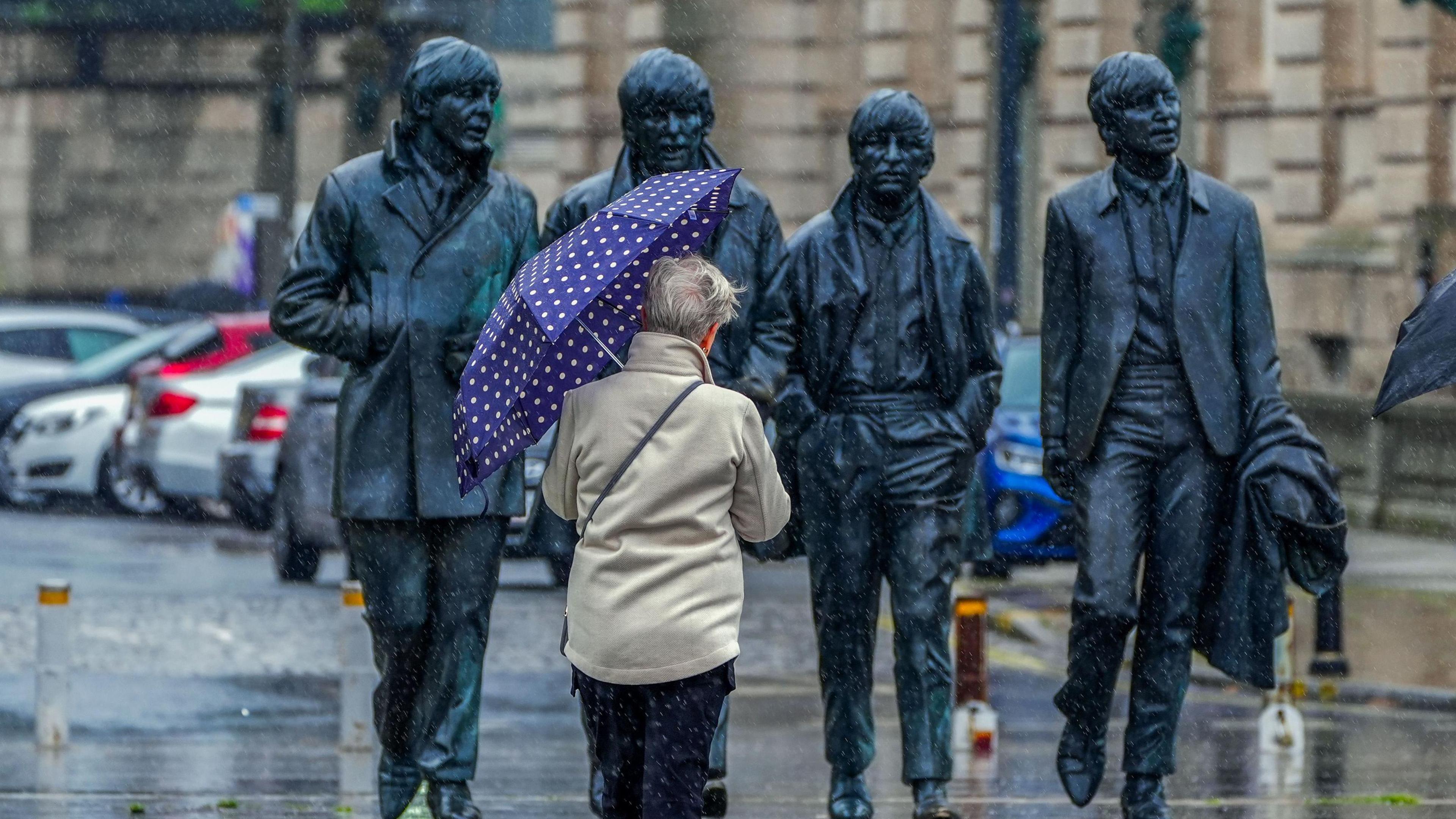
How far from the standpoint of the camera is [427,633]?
769 cm

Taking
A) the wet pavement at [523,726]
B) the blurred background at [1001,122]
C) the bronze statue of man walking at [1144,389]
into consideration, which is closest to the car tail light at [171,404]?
the wet pavement at [523,726]

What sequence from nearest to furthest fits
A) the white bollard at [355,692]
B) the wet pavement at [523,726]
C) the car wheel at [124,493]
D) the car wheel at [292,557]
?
1. the wet pavement at [523,726]
2. the white bollard at [355,692]
3. the car wheel at [292,557]
4. the car wheel at [124,493]

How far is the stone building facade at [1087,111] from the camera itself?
23281mm

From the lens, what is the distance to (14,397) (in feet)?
75.9

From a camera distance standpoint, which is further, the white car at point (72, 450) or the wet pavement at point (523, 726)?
the white car at point (72, 450)

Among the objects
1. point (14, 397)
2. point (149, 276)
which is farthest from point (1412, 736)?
point (149, 276)

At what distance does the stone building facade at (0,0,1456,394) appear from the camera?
76.4 feet

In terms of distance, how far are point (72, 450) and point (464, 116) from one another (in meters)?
15.2

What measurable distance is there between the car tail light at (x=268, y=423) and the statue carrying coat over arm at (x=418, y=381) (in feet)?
34.6

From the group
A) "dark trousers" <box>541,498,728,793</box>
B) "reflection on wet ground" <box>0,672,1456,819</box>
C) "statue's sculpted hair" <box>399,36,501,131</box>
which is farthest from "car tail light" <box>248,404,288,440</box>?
"statue's sculpted hair" <box>399,36,501,131</box>

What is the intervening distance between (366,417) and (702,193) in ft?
6.06

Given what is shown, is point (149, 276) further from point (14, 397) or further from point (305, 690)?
point (305, 690)

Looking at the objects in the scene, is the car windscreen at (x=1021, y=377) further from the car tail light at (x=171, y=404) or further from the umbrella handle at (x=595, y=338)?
the umbrella handle at (x=595, y=338)

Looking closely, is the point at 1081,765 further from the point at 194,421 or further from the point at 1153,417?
the point at 194,421
